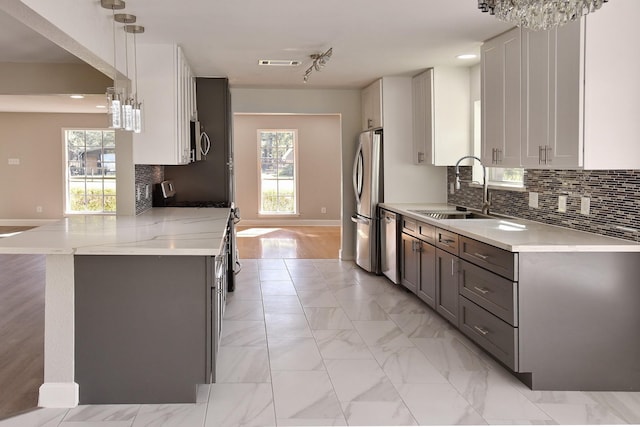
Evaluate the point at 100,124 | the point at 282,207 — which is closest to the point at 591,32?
the point at 282,207

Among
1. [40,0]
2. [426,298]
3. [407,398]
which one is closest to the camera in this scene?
[40,0]

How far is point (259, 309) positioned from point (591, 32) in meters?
3.36

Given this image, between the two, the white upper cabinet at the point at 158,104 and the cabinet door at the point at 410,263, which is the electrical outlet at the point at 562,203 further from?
the white upper cabinet at the point at 158,104

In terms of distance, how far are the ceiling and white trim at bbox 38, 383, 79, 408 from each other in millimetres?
2165

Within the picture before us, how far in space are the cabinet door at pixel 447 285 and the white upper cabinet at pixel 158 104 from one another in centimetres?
219

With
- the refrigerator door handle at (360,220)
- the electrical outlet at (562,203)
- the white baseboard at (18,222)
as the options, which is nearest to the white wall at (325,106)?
the refrigerator door handle at (360,220)

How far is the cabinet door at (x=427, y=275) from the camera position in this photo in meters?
5.06

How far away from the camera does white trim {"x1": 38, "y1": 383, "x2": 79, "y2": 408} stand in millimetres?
3289

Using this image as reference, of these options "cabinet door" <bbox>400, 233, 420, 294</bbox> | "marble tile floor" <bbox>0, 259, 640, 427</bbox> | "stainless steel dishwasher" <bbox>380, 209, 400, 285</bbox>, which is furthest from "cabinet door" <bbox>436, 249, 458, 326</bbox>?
"stainless steel dishwasher" <bbox>380, 209, 400, 285</bbox>

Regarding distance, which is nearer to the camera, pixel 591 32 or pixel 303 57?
pixel 591 32

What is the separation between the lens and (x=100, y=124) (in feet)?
40.7

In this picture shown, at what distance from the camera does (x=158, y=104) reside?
496 cm

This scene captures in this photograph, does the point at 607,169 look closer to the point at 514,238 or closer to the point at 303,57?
the point at 514,238

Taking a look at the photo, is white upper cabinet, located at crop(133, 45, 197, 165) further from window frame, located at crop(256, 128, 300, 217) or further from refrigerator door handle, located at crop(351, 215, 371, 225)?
window frame, located at crop(256, 128, 300, 217)
